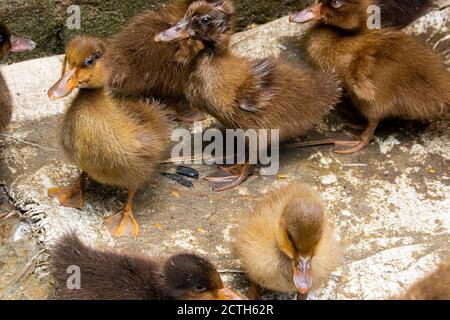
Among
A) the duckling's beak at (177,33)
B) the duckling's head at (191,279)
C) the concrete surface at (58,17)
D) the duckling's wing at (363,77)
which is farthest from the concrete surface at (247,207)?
the duckling's beak at (177,33)

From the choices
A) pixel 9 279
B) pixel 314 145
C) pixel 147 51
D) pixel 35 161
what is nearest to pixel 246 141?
pixel 314 145

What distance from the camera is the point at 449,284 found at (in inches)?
102

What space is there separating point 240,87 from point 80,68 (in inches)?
29.8

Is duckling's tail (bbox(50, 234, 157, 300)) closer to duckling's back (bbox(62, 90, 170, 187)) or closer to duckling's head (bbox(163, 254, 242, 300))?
duckling's head (bbox(163, 254, 242, 300))

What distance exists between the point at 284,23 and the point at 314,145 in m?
0.93

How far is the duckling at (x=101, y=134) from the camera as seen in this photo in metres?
2.96

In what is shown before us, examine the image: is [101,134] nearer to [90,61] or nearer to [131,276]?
[90,61]

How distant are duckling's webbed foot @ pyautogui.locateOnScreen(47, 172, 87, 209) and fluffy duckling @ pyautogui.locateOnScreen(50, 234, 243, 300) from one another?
0.35 metres

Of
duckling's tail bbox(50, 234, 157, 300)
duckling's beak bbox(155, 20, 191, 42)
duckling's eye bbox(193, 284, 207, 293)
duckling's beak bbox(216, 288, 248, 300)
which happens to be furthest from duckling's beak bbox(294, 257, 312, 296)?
duckling's beak bbox(155, 20, 191, 42)

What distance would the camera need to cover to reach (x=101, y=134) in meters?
3.07

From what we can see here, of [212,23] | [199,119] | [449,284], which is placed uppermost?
[212,23]

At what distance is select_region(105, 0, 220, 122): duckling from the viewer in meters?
3.59

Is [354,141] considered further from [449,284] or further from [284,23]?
[449,284]

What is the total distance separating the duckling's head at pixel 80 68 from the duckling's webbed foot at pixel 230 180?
792 mm
